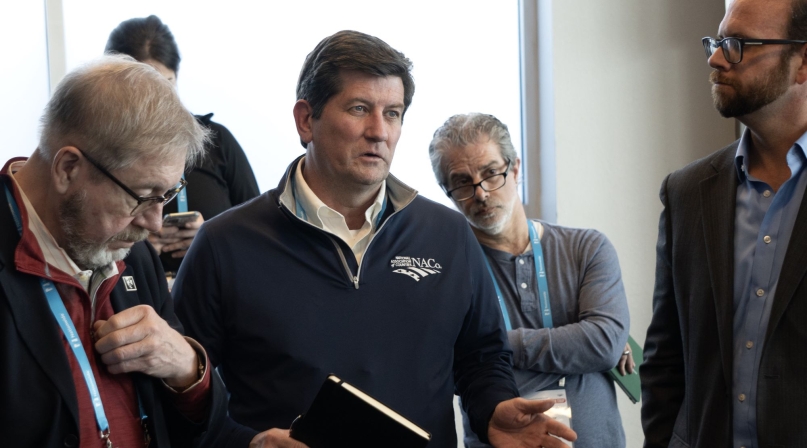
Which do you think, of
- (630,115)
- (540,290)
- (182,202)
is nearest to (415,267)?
(540,290)

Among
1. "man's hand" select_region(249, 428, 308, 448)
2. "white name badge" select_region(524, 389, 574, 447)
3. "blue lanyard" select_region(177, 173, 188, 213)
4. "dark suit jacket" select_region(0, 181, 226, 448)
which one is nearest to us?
"dark suit jacket" select_region(0, 181, 226, 448)

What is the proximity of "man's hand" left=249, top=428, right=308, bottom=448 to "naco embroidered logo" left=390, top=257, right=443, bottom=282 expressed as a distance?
0.52 meters

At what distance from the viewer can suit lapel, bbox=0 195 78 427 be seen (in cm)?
140

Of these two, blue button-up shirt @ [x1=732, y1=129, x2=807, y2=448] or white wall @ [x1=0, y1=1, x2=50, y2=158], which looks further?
white wall @ [x1=0, y1=1, x2=50, y2=158]

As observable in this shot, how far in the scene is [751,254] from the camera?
76.7 inches

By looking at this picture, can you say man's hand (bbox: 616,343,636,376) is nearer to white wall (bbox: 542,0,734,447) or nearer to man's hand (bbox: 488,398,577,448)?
man's hand (bbox: 488,398,577,448)

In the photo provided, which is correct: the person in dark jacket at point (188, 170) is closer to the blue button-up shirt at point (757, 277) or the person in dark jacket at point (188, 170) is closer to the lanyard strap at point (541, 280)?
the lanyard strap at point (541, 280)

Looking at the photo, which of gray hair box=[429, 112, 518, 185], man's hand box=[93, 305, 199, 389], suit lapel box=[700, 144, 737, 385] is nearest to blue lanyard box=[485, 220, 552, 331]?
gray hair box=[429, 112, 518, 185]

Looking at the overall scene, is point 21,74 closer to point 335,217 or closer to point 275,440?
point 335,217

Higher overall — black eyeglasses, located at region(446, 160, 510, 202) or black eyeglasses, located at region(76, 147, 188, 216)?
black eyeglasses, located at region(76, 147, 188, 216)

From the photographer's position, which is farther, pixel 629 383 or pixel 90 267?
pixel 629 383

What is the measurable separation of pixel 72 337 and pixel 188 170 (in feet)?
4.58

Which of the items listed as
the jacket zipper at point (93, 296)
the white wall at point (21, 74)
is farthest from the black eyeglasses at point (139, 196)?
the white wall at point (21, 74)

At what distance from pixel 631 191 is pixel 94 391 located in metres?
3.29
